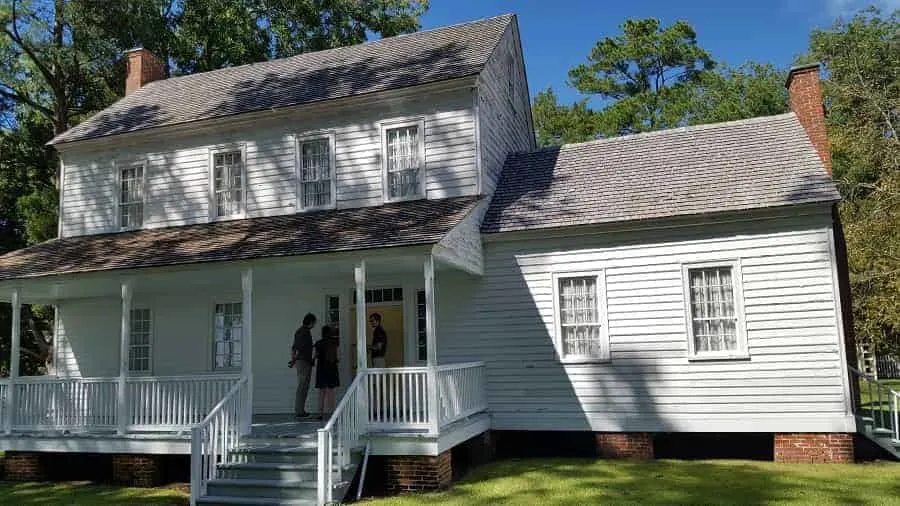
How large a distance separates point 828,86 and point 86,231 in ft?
62.3

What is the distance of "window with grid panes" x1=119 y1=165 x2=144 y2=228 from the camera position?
635 inches

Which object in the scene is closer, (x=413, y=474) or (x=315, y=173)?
(x=413, y=474)

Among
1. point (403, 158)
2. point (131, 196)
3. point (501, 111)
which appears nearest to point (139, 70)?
point (131, 196)

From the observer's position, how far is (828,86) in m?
19.2

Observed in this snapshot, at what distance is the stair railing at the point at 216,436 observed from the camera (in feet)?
32.6

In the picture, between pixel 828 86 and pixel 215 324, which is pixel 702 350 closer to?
pixel 215 324

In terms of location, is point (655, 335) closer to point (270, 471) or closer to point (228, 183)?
point (270, 471)

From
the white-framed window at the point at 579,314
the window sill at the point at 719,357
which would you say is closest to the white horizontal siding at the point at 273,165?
the white-framed window at the point at 579,314

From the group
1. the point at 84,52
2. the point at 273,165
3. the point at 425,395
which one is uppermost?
the point at 84,52

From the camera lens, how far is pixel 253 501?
31.4 feet

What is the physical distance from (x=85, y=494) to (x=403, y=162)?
26.1ft

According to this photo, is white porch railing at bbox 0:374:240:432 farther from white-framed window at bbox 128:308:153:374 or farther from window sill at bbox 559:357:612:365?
window sill at bbox 559:357:612:365

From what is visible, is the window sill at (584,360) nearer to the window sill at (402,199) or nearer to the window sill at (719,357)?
the window sill at (719,357)

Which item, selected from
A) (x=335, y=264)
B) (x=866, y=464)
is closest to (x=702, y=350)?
(x=866, y=464)
